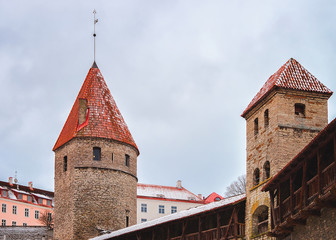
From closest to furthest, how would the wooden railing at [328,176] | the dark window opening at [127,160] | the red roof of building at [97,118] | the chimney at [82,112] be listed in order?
the wooden railing at [328,176] → the red roof of building at [97,118] → the chimney at [82,112] → the dark window opening at [127,160]

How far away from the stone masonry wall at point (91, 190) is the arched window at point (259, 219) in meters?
14.6

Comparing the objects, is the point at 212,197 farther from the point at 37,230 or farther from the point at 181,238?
the point at 181,238

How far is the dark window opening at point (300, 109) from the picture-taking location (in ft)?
87.4

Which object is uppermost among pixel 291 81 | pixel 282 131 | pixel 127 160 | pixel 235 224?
pixel 291 81

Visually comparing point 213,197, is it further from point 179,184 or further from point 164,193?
point 179,184

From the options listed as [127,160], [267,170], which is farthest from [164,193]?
[267,170]

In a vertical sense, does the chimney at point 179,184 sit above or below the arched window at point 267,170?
above

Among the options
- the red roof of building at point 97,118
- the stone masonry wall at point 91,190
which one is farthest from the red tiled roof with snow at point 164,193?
the stone masonry wall at point 91,190

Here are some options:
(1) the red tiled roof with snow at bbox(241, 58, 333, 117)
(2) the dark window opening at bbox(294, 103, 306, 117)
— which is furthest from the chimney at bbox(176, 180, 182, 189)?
(2) the dark window opening at bbox(294, 103, 306, 117)

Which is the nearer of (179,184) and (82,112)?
(82,112)

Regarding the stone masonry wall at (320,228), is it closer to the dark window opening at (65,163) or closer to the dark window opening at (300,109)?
the dark window opening at (300,109)

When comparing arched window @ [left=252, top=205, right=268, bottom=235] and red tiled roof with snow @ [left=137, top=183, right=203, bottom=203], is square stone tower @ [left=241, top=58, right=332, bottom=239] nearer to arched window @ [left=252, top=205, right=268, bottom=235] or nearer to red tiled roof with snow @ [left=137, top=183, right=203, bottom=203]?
arched window @ [left=252, top=205, right=268, bottom=235]

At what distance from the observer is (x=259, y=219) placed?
26.9m

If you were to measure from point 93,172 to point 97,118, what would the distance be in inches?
139
